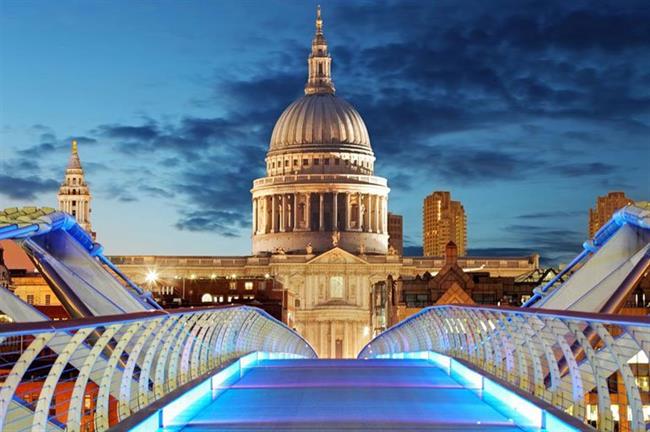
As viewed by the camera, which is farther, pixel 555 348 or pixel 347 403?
pixel 555 348

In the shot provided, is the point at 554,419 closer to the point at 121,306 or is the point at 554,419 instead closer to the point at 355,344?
the point at 121,306

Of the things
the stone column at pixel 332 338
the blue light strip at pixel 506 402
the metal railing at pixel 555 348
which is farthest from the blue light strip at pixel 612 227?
the stone column at pixel 332 338

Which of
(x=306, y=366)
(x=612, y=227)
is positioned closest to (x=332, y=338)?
(x=612, y=227)

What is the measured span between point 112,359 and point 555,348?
650 inches

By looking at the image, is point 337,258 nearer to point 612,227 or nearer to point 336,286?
point 336,286

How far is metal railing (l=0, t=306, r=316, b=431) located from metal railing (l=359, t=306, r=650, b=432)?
4.53 metres

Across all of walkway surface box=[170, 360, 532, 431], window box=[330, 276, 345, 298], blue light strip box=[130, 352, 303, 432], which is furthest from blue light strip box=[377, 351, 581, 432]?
window box=[330, 276, 345, 298]

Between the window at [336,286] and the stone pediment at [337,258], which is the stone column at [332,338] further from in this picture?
the stone pediment at [337,258]

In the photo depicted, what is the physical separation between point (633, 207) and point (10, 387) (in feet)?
75.4

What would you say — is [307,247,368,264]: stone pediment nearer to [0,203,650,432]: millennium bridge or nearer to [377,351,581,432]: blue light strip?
[0,203,650,432]: millennium bridge

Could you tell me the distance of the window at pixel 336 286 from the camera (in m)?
193

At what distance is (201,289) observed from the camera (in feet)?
501

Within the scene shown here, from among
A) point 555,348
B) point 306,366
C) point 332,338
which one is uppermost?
point 332,338

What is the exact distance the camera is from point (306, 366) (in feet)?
84.9
